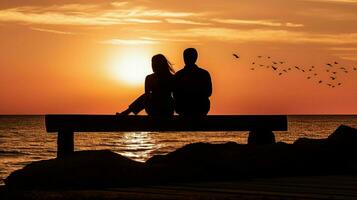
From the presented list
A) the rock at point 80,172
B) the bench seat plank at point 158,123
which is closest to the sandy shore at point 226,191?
the rock at point 80,172

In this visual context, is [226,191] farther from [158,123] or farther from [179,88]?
[179,88]

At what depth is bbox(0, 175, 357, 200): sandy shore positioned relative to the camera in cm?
562

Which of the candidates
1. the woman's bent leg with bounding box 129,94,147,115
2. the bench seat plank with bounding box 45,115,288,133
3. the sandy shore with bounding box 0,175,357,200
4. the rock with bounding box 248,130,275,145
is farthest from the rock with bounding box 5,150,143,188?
the rock with bounding box 248,130,275,145

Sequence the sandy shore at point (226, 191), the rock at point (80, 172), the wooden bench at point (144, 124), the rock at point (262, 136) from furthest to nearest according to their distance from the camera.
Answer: the rock at point (262, 136)
the wooden bench at point (144, 124)
the rock at point (80, 172)
the sandy shore at point (226, 191)

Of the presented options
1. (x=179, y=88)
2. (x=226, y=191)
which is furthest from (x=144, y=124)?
(x=226, y=191)

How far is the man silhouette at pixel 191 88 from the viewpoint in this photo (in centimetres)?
1150

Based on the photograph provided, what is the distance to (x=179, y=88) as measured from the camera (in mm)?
11664

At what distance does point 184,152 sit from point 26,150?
64977mm

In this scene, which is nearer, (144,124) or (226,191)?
(226,191)

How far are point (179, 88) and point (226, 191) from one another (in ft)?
18.7

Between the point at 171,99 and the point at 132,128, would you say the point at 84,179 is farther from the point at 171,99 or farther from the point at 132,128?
the point at 171,99

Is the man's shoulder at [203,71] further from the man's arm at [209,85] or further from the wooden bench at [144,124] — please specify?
the wooden bench at [144,124]

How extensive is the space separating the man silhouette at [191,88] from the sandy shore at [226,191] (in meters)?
4.54

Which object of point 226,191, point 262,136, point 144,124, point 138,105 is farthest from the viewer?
point 138,105
